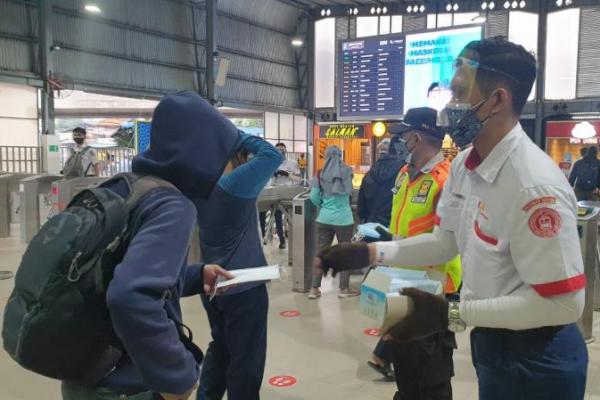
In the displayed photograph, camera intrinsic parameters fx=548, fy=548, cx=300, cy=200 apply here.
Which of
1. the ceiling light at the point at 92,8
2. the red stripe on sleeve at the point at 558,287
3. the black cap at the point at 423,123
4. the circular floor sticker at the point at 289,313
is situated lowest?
the circular floor sticker at the point at 289,313

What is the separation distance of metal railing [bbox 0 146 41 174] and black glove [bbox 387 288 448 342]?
11193 mm

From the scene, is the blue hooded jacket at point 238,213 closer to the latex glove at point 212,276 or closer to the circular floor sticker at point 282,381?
the latex glove at point 212,276

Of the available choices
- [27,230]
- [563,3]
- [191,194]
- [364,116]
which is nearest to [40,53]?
[27,230]

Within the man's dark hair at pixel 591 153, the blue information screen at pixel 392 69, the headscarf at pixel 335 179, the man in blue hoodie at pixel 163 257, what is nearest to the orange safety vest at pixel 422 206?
the man in blue hoodie at pixel 163 257

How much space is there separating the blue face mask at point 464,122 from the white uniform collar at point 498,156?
0.27 ft

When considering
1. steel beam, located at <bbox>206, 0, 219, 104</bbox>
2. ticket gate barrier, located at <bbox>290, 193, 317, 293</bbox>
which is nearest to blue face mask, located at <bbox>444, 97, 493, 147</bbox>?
ticket gate barrier, located at <bbox>290, 193, 317, 293</bbox>

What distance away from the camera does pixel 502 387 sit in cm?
140

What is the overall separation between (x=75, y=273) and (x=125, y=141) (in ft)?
46.3

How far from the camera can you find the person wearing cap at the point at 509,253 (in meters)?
1.26

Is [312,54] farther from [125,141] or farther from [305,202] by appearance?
[305,202]

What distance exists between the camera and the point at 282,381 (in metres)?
3.29

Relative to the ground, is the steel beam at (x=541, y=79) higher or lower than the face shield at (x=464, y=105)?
higher

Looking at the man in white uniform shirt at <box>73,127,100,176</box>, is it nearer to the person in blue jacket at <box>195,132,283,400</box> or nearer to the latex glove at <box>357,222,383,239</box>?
the person in blue jacket at <box>195,132,283,400</box>

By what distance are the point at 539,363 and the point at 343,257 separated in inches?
26.1
